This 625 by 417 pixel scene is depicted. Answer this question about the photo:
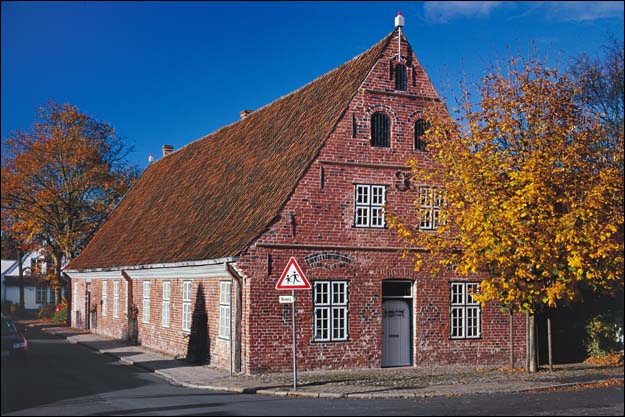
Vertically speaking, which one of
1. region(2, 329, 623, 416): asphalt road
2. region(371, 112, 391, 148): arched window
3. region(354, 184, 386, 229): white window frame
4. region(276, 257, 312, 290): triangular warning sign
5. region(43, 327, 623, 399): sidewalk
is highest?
region(371, 112, 391, 148): arched window

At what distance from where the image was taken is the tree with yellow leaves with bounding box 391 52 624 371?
1923cm

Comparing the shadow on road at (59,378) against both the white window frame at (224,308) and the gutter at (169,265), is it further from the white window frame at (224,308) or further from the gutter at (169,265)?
the gutter at (169,265)

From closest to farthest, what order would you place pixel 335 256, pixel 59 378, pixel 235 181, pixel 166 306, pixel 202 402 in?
pixel 202 402
pixel 59 378
pixel 335 256
pixel 235 181
pixel 166 306

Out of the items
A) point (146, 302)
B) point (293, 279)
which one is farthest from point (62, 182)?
point (293, 279)

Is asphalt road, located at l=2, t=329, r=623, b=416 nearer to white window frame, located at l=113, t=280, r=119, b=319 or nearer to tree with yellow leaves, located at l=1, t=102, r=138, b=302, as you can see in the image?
white window frame, located at l=113, t=280, r=119, b=319

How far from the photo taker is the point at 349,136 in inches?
869

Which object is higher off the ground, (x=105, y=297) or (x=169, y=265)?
(x=169, y=265)

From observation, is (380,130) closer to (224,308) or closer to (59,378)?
(224,308)

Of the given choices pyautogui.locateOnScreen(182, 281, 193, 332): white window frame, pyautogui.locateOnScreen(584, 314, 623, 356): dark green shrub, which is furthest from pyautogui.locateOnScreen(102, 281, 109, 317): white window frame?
pyautogui.locateOnScreen(584, 314, 623, 356): dark green shrub

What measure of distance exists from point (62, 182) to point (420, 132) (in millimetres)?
32756

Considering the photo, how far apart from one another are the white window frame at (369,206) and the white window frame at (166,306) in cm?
810

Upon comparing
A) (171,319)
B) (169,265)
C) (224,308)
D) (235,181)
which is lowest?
(171,319)

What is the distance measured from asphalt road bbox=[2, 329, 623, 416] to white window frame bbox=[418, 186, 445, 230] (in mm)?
6408

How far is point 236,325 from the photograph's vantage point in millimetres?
20781
